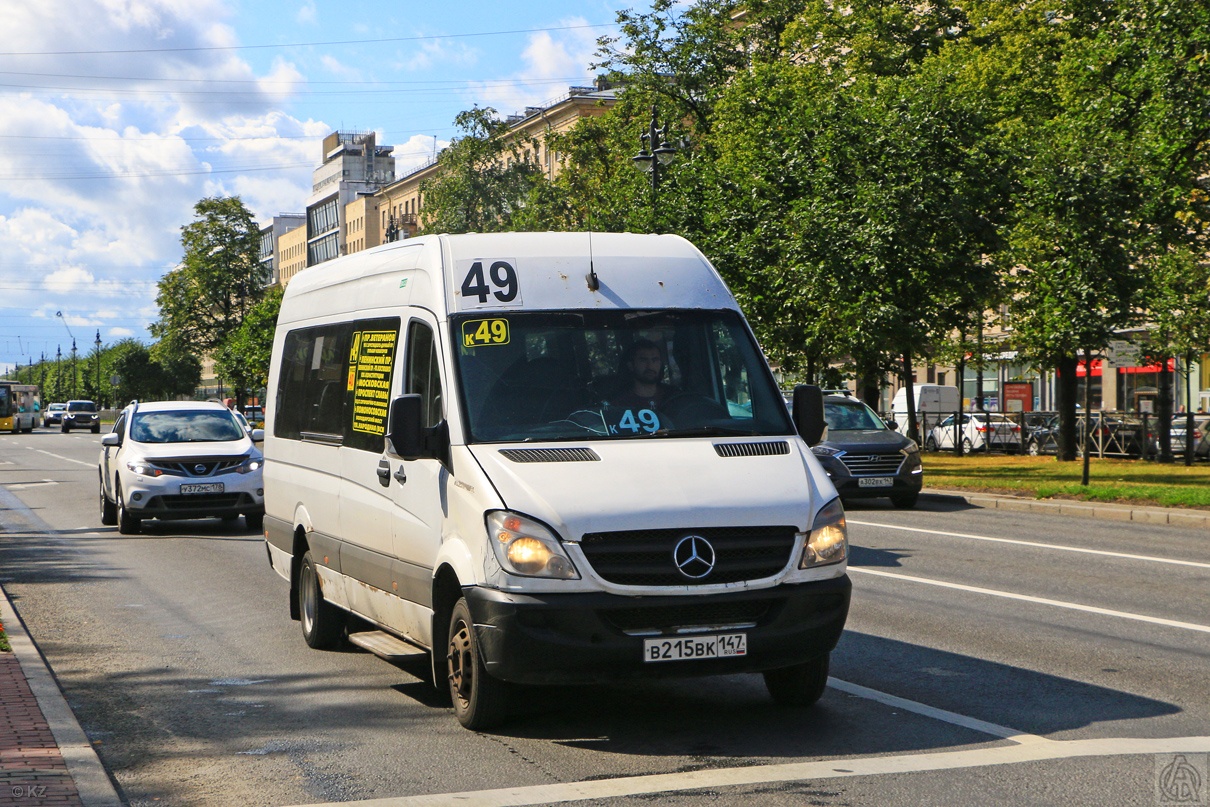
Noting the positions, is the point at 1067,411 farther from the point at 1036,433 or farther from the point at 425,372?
the point at 425,372

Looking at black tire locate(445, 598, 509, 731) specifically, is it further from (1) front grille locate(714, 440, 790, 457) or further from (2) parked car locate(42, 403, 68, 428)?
(2) parked car locate(42, 403, 68, 428)

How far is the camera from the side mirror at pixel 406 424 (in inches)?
266

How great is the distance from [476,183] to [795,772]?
69941 millimetres

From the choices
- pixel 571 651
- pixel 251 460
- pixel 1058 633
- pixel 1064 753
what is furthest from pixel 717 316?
pixel 251 460

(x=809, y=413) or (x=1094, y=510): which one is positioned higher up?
(x=809, y=413)

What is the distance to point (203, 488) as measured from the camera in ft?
59.5

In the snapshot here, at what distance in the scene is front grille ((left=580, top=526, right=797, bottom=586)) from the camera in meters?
6.23

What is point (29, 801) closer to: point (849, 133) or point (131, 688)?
point (131, 688)

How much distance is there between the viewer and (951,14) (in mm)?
45594

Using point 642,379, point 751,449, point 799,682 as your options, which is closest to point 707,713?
point 799,682

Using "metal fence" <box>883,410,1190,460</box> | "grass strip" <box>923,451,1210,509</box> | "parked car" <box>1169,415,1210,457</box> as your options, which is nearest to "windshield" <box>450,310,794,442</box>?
"grass strip" <box>923,451,1210,509</box>

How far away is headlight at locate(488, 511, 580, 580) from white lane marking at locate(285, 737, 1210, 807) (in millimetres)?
901

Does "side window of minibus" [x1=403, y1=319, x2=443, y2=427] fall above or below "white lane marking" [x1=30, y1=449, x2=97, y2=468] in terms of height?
above

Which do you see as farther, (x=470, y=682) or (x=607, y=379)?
(x=607, y=379)
